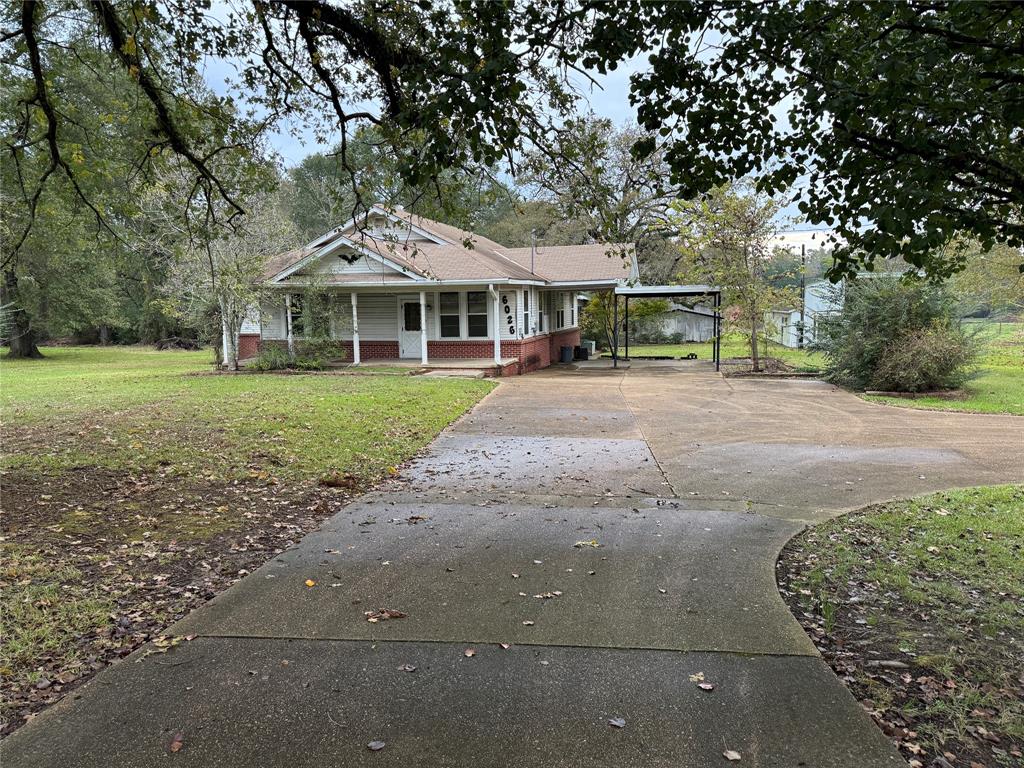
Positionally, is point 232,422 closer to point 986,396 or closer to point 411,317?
point 411,317

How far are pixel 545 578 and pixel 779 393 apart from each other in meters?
13.5

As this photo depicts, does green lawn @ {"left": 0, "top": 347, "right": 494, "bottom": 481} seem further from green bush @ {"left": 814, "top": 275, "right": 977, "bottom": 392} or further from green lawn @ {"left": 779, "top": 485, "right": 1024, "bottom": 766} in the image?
green bush @ {"left": 814, "top": 275, "right": 977, "bottom": 392}

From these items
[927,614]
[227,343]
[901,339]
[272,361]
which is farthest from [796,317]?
[927,614]

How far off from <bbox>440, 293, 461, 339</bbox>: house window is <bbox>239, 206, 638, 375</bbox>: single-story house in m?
0.03

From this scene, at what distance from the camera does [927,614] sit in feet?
13.2

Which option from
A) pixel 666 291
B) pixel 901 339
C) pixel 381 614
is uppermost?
pixel 666 291

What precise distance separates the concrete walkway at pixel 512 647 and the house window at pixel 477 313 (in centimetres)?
1406

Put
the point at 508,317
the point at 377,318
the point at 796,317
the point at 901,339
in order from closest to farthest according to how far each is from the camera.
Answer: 1. the point at 901,339
2. the point at 508,317
3. the point at 377,318
4. the point at 796,317

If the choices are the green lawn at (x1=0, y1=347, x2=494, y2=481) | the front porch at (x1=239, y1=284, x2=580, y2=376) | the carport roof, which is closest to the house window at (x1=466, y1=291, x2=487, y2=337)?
the front porch at (x1=239, y1=284, x2=580, y2=376)

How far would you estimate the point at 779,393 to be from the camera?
16281mm

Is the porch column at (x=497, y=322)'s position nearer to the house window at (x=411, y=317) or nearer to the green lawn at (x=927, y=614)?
the house window at (x=411, y=317)

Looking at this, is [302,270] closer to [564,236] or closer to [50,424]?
[50,424]

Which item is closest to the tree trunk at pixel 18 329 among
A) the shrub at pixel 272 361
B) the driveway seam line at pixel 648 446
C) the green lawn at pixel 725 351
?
the shrub at pixel 272 361

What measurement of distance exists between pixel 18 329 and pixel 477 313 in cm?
Answer: 2352
